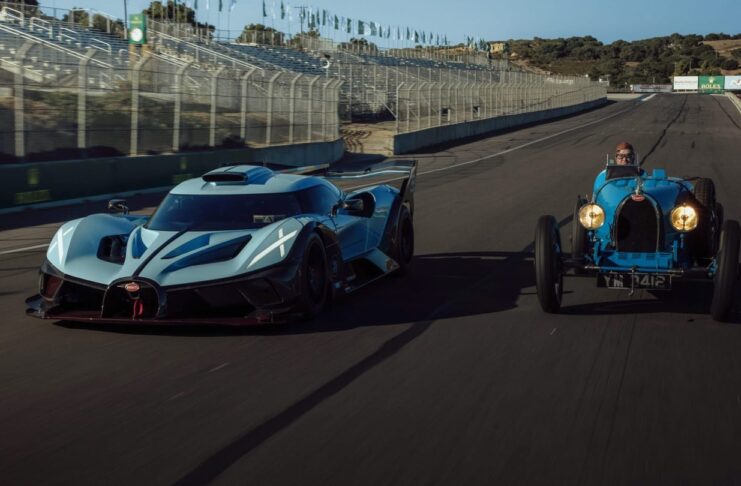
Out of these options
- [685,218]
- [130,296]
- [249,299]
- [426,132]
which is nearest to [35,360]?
[130,296]

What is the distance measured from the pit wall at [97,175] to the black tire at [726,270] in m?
7.56

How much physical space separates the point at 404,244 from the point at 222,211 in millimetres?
2808

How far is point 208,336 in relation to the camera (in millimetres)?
7637

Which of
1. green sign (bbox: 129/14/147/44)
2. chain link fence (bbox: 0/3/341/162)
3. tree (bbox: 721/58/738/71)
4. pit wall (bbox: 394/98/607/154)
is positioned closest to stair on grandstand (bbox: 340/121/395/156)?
pit wall (bbox: 394/98/607/154)

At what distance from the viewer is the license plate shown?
830 centimetres

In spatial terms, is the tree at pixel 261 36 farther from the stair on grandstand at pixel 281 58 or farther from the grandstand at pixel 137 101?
the grandstand at pixel 137 101

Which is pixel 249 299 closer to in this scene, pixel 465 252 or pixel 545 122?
pixel 465 252

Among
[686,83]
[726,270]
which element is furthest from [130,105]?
[686,83]

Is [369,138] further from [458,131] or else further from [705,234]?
[705,234]

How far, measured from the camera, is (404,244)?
10773mm

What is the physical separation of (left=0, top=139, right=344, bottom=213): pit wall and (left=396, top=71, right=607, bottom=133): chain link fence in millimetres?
17464

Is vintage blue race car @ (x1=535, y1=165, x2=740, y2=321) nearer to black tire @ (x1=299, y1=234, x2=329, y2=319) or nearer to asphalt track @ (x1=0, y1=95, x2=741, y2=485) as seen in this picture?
asphalt track @ (x1=0, y1=95, x2=741, y2=485)

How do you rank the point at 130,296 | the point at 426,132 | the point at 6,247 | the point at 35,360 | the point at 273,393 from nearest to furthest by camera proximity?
the point at 273,393 → the point at 35,360 → the point at 130,296 → the point at 6,247 → the point at 426,132

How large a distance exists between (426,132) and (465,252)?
99.9 ft
